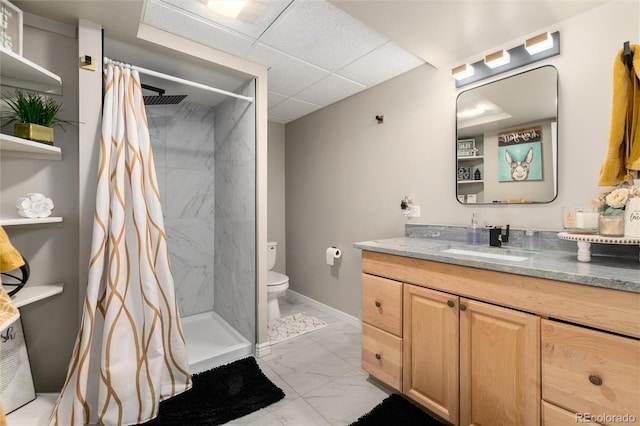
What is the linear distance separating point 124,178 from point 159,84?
118 centimetres

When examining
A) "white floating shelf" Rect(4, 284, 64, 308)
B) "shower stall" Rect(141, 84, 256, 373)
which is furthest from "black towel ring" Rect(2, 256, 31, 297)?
"shower stall" Rect(141, 84, 256, 373)

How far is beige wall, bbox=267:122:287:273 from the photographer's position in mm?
3604

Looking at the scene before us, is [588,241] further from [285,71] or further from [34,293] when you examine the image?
[34,293]

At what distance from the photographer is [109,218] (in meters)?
1.56

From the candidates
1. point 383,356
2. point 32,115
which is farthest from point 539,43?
point 32,115

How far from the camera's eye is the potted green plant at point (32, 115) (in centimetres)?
139

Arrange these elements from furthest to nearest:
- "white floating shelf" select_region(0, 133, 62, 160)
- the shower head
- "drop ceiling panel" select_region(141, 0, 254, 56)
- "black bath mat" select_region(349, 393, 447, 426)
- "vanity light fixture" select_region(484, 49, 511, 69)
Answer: the shower head < "vanity light fixture" select_region(484, 49, 511, 69) < "drop ceiling panel" select_region(141, 0, 254, 56) < "black bath mat" select_region(349, 393, 447, 426) < "white floating shelf" select_region(0, 133, 62, 160)

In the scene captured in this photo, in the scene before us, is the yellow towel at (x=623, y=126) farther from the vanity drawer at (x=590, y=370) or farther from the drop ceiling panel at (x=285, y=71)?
the drop ceiling panel at (x=285, y=71)

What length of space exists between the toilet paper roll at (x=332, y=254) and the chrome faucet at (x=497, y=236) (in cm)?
148

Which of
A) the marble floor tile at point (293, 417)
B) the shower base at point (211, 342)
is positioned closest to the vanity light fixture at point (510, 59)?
the marble floor tile at point (293, 417)

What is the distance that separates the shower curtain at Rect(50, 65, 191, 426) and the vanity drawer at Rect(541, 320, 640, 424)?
6.25 ft

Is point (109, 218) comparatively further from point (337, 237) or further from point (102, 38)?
point (337, 237)

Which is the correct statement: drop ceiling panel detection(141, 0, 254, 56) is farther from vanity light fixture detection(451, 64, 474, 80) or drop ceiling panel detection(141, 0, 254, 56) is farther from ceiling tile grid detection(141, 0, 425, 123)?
vanity light fixture detection(451, 64, 474, 80)

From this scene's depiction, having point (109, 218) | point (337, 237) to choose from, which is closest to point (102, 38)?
point (109, 218)
